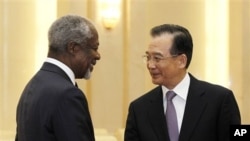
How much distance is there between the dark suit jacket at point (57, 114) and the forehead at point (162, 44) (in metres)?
0.95

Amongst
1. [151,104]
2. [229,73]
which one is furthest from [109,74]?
[151,104]

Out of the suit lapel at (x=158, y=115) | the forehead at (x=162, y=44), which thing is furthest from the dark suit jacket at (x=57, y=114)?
the forehead at (x=162, y=44)

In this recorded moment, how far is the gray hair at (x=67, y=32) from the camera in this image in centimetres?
266

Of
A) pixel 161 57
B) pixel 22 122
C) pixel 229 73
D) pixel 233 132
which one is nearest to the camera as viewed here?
→ pixel 22 122

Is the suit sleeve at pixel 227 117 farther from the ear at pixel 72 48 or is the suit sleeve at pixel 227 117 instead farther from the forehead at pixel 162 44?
the ear at pixel 72 48

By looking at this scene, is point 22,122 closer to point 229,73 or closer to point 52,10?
point 52,10

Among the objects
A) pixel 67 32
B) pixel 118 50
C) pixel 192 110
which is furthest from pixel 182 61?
pixel 118 50

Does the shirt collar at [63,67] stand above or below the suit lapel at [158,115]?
above

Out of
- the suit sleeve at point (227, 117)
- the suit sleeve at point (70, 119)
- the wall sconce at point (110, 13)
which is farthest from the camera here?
the wall sconce at point (110, 13)

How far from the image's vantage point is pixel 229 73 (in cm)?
707

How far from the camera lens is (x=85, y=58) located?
2729 millimetres

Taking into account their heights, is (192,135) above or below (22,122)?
below

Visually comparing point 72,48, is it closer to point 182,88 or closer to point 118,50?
point 182,88

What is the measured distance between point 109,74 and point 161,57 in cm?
328
